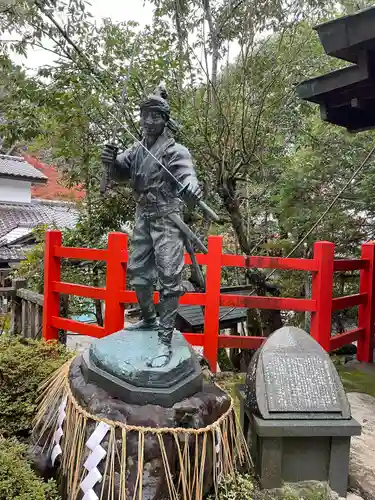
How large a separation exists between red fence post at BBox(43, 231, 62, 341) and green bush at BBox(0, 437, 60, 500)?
2837 millimetres

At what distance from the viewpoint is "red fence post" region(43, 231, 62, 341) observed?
5762mm

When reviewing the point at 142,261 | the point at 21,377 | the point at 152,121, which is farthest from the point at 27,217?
the point at 152,121

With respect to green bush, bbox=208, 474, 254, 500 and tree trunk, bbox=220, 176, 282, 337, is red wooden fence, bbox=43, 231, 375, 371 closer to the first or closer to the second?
tree trunk, bbox=220, 176, 282, 337

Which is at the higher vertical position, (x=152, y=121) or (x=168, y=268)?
(x=152, y=121)

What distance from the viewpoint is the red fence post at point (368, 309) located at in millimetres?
6176

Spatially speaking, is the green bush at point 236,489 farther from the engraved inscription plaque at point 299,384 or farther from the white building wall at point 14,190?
the white building wall at point 14,190

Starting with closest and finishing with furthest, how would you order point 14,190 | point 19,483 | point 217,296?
point 19,483 → point 217,296 → point 14,190

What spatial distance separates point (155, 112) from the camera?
10.6ft

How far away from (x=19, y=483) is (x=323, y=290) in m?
3.73

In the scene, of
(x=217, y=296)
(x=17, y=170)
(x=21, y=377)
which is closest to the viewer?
(x=21, y=377)

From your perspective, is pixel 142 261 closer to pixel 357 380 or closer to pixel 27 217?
pixel 357 380

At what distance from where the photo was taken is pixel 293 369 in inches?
135

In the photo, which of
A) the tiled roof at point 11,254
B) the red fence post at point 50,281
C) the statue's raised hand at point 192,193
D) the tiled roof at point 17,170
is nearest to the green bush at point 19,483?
the statue's raised hand at point 192,193

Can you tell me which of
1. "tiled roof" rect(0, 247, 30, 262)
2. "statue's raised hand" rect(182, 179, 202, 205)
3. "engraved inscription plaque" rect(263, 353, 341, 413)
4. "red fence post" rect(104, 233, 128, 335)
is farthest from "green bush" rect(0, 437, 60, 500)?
"tiled roof" rect(0, 247, 30, 262)
